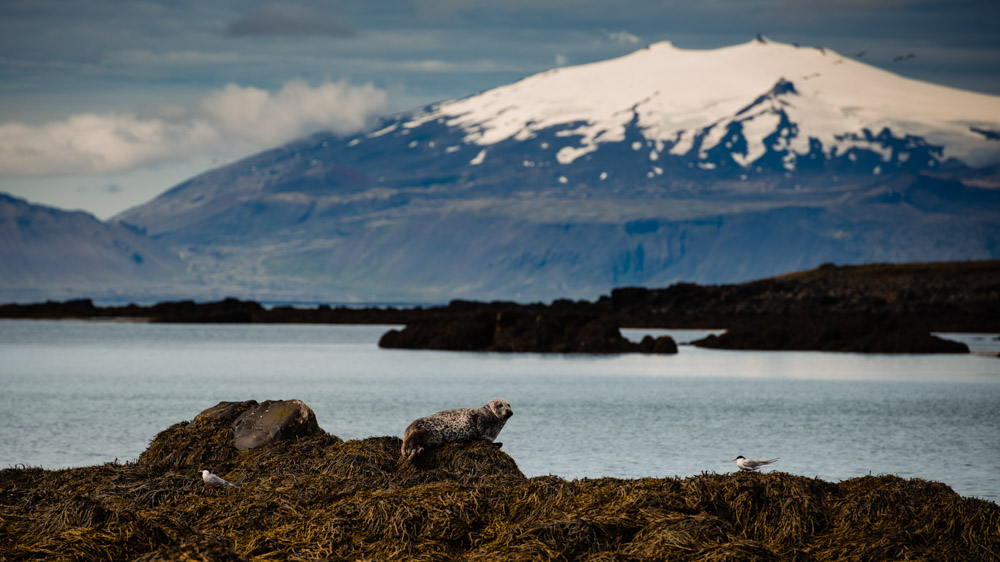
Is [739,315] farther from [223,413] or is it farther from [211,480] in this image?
[211,480]

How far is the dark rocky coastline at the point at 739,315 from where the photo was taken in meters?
66.0

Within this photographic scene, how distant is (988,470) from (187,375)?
3542 cm

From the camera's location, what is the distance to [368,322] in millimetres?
117250

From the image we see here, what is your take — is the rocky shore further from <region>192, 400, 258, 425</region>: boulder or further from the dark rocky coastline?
the dark rocky coastline

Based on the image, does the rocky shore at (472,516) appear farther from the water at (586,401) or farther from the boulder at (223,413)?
the water at (586,401)

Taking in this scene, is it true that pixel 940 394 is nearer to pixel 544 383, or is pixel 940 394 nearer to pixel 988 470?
pixel 544 383

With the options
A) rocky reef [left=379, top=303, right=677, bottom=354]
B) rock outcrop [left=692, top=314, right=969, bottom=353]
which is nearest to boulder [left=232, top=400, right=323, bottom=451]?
rocky reef [left=379, top=303, right=677, bottom=354]

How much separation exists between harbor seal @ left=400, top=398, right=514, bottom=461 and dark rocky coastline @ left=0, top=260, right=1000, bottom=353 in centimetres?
4743

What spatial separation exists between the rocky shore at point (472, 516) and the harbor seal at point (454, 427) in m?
0.31

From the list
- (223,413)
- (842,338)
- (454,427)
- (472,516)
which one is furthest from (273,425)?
(842,338)

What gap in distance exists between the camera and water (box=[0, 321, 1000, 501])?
23.0 m

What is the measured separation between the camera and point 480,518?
12047mm

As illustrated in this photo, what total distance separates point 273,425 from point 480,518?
582 cm

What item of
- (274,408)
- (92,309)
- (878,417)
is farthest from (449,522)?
(92,309)
